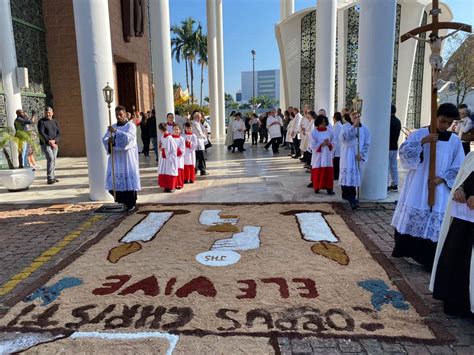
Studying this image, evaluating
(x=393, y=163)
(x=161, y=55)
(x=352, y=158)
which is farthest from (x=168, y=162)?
(x=393, y=163)

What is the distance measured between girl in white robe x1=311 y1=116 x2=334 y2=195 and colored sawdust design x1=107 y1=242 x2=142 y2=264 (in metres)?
4.46

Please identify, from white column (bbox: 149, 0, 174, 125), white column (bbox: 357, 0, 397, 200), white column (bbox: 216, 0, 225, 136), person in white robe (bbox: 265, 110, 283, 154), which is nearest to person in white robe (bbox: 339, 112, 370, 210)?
white column (bbox: 357, 0, 397, 200)

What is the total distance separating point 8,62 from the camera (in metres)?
12.2

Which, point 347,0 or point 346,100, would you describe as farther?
point 347,0

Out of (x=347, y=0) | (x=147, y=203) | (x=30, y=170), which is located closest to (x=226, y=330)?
(x=147, y=203)

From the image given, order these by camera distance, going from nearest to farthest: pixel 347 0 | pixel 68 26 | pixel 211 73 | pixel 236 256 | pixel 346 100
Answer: pixel 236 256
pixel 68 26
pixel 346 100
pixel 347 0
pixel 211 73

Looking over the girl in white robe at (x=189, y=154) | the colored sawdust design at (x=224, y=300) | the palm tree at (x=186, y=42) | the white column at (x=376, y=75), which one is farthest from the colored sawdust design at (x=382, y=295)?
the palm tree at (x=186, y=42)

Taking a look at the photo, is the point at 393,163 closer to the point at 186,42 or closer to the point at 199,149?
the point at 199,149

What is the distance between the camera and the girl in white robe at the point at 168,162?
8.95 m

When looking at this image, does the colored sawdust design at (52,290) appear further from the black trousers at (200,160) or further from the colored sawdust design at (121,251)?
the black trousers at (200,160)

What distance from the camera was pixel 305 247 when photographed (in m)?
5.27

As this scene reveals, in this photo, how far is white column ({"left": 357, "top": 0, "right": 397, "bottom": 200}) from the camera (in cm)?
725

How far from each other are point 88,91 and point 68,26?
900 cm

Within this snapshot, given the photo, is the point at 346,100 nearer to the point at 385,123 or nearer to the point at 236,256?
the point at 385,123
